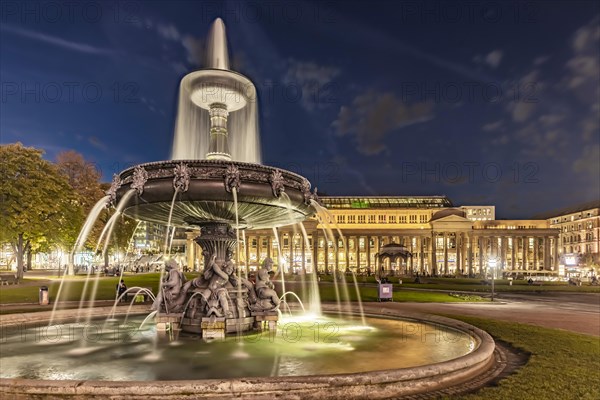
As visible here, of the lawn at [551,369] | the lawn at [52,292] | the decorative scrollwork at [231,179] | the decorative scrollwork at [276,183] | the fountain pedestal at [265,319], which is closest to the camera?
the lawn at [551,369]

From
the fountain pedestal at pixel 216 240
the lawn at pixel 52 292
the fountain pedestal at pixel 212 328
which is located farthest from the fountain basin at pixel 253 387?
the lawn at pixel 52 292

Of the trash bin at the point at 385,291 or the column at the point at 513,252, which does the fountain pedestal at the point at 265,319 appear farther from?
the column at the point at 513,252

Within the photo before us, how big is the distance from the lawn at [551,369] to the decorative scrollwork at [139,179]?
8.35m

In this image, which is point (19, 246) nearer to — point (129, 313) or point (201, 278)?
point (129, 313)

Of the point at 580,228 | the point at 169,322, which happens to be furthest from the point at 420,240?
the point at 169,322

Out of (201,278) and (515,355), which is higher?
(201,278)

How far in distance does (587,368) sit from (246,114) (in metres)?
13.9

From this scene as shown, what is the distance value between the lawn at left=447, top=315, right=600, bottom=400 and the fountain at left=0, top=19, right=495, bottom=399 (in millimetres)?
775

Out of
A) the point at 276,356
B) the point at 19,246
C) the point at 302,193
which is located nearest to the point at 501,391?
the point at 276,356

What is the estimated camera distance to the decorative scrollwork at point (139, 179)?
11.1 meters

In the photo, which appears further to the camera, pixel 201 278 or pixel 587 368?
pixel 201 278

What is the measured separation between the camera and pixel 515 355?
11156mm

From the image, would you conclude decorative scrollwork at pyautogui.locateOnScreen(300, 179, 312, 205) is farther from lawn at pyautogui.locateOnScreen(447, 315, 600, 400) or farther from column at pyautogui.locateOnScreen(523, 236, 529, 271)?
column at pyautogui.locateOnScreen(523, 236, 529, 271)

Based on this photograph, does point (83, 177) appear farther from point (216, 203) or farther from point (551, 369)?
point (551, 369)
